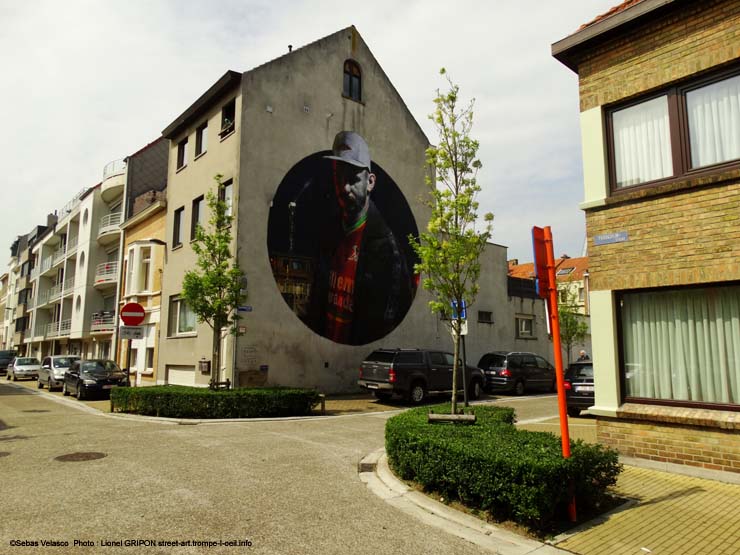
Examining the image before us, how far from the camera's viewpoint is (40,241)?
50.8 metres

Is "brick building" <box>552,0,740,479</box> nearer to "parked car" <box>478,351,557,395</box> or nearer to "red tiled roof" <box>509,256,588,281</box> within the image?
"parked car" <box>478,351,557,395</box>

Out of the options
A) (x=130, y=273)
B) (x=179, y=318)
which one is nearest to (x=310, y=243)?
(x=179, y=318)

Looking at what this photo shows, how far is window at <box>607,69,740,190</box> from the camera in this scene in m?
7.09

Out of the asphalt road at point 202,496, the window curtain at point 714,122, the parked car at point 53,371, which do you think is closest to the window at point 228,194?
the asphalt road at point 202,496

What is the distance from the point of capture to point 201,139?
2261cm

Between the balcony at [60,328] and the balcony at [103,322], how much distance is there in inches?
248

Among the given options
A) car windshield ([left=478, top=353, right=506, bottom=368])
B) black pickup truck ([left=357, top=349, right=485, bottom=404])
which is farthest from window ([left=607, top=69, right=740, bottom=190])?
car windshield ([left=478, top=353, right=506, bottom=368])

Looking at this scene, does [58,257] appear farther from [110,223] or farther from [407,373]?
[407,373]

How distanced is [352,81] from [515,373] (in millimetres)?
14887

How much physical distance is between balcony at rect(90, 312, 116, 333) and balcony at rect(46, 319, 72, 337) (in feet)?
20.6

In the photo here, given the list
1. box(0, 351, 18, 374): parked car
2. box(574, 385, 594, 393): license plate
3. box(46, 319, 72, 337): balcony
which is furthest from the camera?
box(0, 351, 18, 374): parked car

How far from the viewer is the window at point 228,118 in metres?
20.0

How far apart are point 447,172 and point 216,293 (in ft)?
28.8

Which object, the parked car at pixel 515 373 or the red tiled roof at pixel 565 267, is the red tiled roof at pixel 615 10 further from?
the red tiled roof at pixel 565 267
